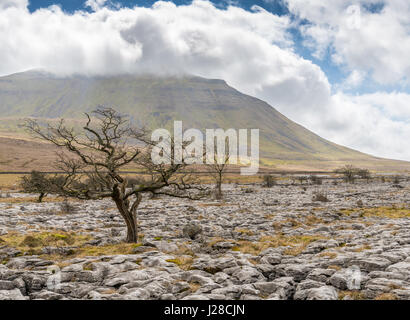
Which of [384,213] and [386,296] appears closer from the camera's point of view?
[386,296]

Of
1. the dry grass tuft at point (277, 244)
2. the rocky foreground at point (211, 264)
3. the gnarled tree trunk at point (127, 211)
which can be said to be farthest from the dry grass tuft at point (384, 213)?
the gnarled tree trunk at point (127, 211)

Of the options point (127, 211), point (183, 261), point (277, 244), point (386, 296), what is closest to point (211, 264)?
point (183, 261)

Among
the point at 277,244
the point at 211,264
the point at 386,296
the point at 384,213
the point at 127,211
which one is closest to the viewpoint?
the point at 386,296

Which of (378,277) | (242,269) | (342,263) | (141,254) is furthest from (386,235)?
(141,254)

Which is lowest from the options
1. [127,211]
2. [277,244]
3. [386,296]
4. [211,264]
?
[277,244]

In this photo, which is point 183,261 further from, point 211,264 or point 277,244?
point 277,244

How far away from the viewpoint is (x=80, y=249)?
15523 mm

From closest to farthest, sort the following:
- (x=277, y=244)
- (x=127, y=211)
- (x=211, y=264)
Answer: (x=211, y=264) → (x=277, y=244) → (x=127, y=211)

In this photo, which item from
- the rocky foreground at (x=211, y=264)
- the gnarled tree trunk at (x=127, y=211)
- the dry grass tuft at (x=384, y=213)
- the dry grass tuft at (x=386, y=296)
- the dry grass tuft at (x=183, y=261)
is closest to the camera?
the dry grass tuft at (x=386, y=296)

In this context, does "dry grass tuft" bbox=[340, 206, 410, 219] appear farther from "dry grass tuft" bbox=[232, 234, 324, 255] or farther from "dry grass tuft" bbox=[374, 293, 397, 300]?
"dry grass tuft" bbox=[374, 293, 397, 300]

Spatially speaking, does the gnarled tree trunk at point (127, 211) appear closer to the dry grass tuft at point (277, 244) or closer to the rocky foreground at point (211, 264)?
the rocky foreground at point (211, 264)

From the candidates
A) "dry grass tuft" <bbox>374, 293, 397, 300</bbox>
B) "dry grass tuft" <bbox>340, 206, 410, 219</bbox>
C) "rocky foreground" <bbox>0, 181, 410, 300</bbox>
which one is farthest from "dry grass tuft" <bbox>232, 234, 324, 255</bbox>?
"dry grass tuft" <bbox>340, 206, 410, 219</bbox>
